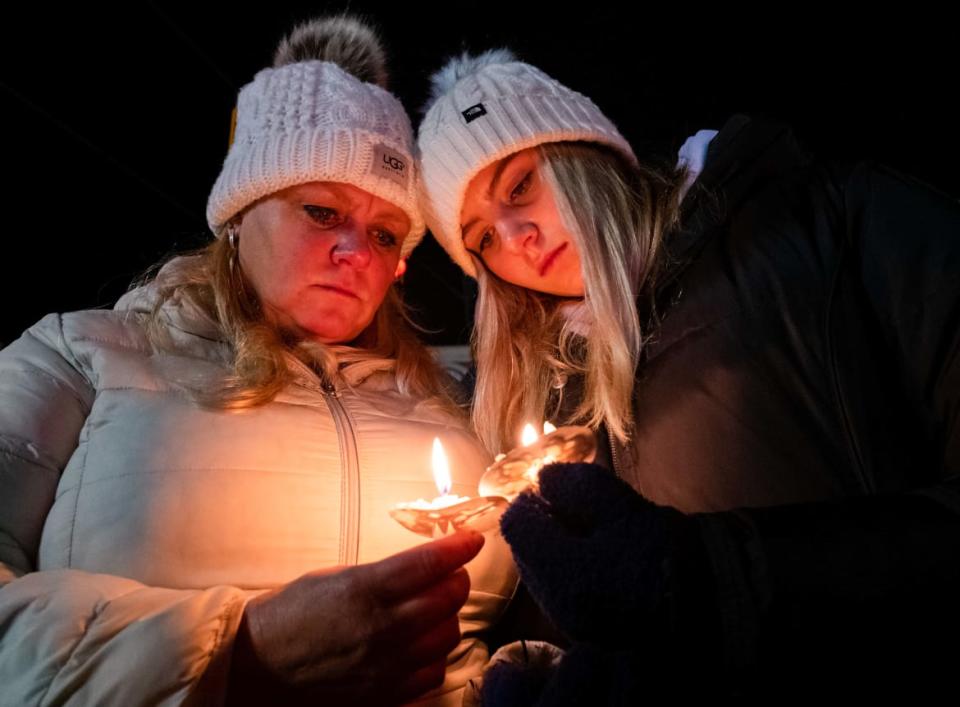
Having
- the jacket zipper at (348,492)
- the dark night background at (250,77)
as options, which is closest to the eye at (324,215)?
the jacket zipper at (348,492)

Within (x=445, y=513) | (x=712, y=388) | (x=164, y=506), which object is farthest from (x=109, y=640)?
(x=712, y=388)

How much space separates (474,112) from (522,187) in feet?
1.19

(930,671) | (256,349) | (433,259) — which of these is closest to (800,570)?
(930,671)

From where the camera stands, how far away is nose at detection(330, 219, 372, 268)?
6.53 ft

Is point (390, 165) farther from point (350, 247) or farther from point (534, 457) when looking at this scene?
point (534, 457)

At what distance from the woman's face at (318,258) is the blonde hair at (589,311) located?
0.53 meters

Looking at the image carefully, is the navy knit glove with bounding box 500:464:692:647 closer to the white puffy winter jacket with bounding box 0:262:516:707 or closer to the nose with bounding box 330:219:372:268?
the white puffy winter jacket with bounding box 0:262:516:707

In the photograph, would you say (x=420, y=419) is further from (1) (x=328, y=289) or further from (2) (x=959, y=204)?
(2) (x=959, y=204)

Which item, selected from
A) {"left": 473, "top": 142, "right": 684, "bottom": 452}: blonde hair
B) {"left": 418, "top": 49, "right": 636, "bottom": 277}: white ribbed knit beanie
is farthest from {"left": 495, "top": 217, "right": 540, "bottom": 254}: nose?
{"left": 418, "top": 49, "right": 636, "bottom": 277}: white ribbed knit beanie

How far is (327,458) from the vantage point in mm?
1580

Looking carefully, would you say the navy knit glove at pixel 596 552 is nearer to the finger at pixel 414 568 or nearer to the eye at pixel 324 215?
the finger at pixel 414 568

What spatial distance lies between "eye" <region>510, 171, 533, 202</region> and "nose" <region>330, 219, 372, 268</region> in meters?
0.57

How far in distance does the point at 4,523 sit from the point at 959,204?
98.3 inches

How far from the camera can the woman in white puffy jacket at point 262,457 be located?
3.66 feet
